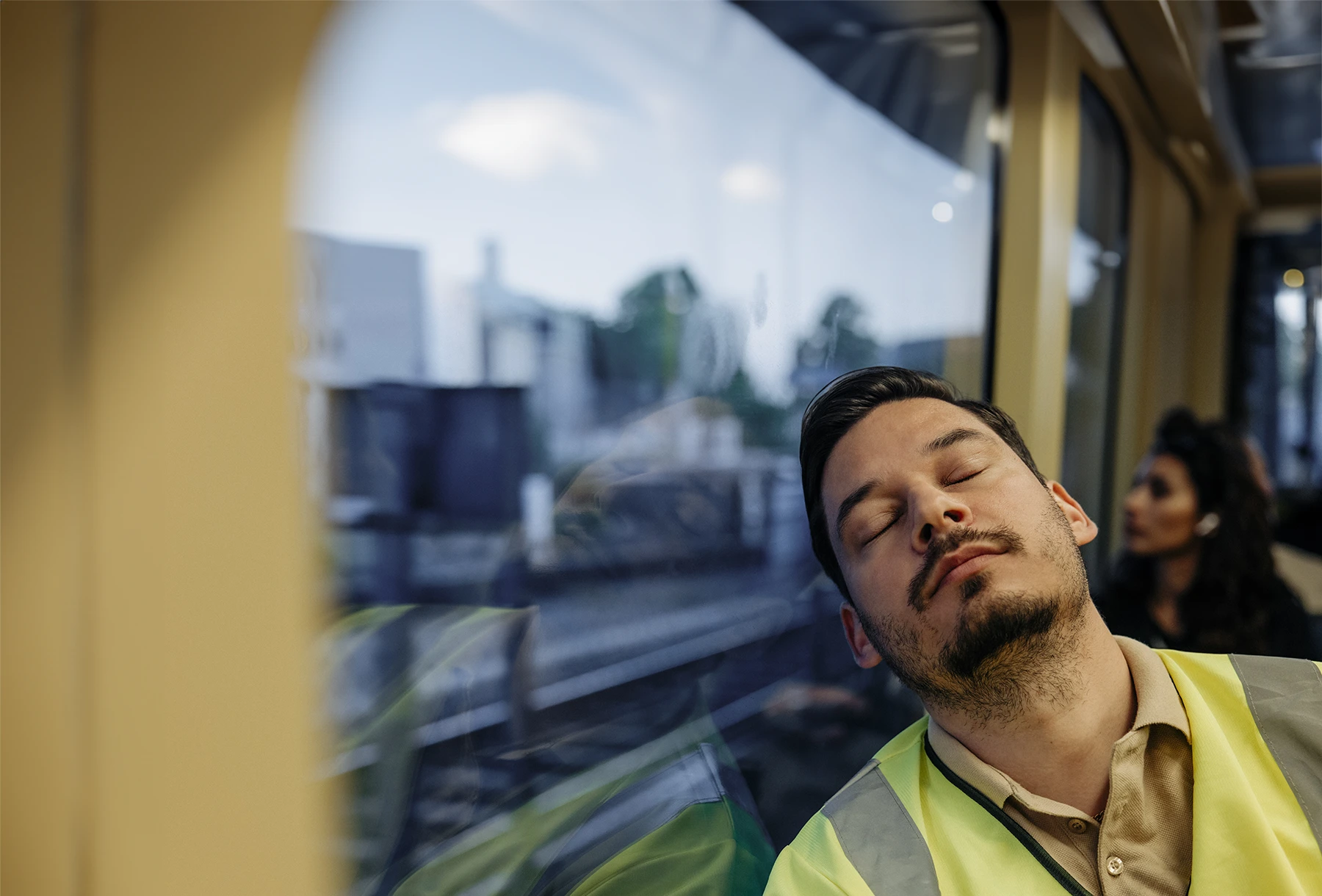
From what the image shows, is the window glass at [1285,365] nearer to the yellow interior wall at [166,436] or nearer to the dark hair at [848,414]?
the dark hair at [848,414]

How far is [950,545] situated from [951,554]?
0.04ft

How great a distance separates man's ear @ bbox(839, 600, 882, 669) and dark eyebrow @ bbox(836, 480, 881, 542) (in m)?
0.12

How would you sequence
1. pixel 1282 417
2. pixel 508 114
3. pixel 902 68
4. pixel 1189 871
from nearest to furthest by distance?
pixel 1189 871 → pixel 508 114 → pixel 902 68 → pixel 1282 417

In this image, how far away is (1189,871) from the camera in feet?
3.82

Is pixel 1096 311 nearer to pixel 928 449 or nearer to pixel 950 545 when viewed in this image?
pixel 928 449

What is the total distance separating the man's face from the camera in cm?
123

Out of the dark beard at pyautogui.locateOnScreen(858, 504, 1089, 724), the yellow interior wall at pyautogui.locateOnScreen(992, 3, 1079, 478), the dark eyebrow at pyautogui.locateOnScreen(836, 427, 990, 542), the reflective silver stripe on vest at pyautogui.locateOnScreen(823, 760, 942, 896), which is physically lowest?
the reflective silver stripe on vest at pyautogui.locateOnScreen(823, 760, 942, 896)

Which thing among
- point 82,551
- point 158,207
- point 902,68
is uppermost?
point 902,68

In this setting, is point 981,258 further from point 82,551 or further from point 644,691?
point 82,551

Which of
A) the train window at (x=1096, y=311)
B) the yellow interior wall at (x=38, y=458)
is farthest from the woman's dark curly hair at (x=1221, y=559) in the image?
the yellow interior wall at (x=38, y=458)

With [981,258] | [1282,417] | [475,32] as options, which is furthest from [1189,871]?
[1282,417]

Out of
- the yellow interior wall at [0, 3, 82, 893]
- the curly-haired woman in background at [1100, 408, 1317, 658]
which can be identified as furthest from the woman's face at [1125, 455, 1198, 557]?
the yellow interior wall at [0, 3, 82, 893]

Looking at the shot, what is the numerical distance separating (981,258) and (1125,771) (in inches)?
61.9

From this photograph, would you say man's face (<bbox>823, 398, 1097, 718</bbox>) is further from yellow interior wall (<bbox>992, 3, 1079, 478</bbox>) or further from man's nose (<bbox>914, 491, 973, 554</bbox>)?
yellow interior wall (<bbox>992, 3, 1079, 478</bbox>)
